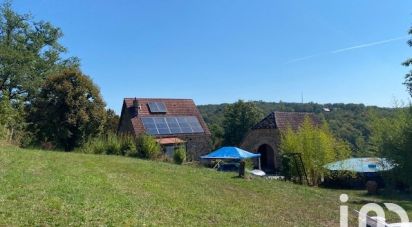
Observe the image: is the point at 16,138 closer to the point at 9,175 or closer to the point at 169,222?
the point at 9,175

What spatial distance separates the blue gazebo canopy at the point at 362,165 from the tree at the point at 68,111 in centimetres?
1397

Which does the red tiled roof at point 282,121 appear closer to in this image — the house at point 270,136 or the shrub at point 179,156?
the house at point 270,136

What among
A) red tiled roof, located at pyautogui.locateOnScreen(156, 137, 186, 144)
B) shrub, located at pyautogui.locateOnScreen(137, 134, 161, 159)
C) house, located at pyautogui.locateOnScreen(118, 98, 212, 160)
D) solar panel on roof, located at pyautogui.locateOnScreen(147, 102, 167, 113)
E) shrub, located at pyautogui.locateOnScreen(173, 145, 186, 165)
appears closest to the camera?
shrub, located at pyautogui.locateOnScreen(173, 145, 186, 165)

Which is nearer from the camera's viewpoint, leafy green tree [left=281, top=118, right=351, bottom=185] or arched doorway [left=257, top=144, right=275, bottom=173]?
leafy green tree [left=281, top=118, right=351, bottom=185]

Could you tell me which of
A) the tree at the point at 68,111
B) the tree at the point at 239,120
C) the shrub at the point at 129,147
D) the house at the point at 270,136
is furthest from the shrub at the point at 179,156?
the tree at the point at 239,120

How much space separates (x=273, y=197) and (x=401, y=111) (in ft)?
40.5

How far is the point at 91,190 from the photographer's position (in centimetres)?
834

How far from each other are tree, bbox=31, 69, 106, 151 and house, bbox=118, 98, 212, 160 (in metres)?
8.86

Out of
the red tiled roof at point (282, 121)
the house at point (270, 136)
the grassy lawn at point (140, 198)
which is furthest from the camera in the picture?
the red tiled roof at point (282, 121)

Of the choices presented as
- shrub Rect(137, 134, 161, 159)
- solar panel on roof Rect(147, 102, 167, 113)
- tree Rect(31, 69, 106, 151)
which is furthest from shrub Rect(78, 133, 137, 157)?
solar panel on roof Rect(147, 102, 167, 113)

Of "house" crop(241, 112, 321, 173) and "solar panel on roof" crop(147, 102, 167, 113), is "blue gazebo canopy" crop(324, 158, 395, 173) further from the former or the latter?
"solar panel on roof" crop(147, 102, 167, 113)

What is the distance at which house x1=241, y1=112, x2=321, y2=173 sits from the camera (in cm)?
3481

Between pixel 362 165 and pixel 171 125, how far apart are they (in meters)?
16.6

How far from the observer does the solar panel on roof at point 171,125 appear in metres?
33.5
